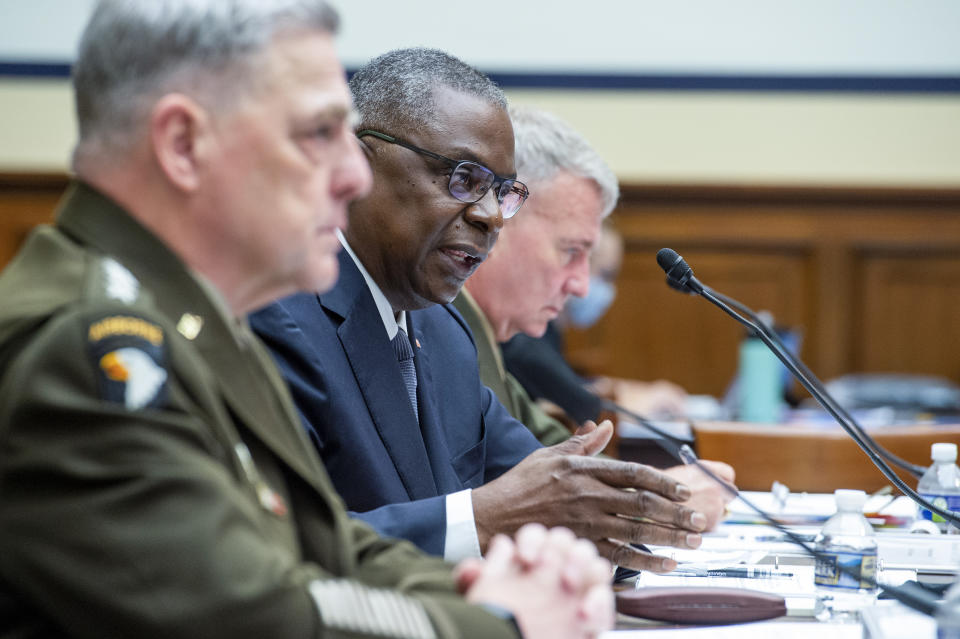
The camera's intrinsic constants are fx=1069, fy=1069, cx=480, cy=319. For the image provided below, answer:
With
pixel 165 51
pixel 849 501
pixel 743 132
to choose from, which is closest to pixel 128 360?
pixel 165 51

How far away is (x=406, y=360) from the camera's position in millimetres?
1652

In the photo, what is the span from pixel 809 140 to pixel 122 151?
4689 mm

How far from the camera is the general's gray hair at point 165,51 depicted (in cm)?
81

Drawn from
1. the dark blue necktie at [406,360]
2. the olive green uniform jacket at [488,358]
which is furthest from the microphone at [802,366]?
the olive green uniform jacket at [488,358]

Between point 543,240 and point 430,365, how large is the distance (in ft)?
2.51

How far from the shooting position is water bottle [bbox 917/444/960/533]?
5.80 ft

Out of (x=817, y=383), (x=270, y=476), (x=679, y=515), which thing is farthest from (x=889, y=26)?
(x=270, y=476)

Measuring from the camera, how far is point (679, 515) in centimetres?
130

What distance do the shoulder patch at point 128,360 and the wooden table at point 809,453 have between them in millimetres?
1886

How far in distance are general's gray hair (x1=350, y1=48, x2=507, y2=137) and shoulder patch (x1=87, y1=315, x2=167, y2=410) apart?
37.9 inches

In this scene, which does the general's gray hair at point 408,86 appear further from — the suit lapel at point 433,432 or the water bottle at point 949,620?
the water bottle at point 949,620

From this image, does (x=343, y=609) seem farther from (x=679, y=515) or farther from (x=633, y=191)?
(x=633, y=191)

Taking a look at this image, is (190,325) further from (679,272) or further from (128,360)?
(679,272)

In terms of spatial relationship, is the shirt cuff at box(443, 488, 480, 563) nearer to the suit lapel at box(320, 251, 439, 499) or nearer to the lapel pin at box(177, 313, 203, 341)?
the suit lapel at box(320, 251, 439, 499)
